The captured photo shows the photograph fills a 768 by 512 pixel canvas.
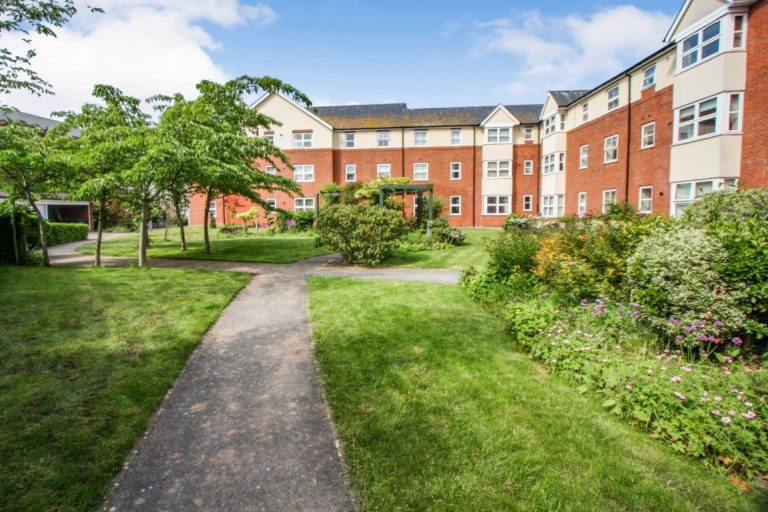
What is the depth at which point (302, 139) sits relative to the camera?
121 feet

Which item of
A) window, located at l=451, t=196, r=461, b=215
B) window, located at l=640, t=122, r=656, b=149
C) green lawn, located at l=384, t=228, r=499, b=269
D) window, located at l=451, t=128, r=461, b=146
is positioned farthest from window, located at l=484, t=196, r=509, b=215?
green lawn, located at l=384, t=228, r=499, b=269

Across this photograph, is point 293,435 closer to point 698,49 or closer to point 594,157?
point 698,49

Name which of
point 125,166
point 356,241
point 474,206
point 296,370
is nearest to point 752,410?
point 296,370

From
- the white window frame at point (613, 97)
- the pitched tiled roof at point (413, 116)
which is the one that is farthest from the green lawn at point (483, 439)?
the pitched tiled roof at point (413, 116)

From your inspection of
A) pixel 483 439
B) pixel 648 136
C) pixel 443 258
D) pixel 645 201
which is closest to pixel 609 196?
pixel 645 201

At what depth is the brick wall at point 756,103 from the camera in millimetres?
15078

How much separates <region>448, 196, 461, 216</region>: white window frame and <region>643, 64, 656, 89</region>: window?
16.8 metres

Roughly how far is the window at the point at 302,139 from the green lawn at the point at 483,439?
32.4 meters

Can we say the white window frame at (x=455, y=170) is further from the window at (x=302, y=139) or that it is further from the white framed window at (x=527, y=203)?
the window at (x=302, y=139)

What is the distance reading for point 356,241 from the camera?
14289 millimetres

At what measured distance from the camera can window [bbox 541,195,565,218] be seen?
30875 millimetres

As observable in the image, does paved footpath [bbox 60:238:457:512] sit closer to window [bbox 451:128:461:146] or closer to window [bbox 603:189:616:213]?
window [bbox 603:189:616:213]

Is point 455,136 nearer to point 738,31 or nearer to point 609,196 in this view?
point 609,196

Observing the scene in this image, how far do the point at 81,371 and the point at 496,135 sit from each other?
3482cm
